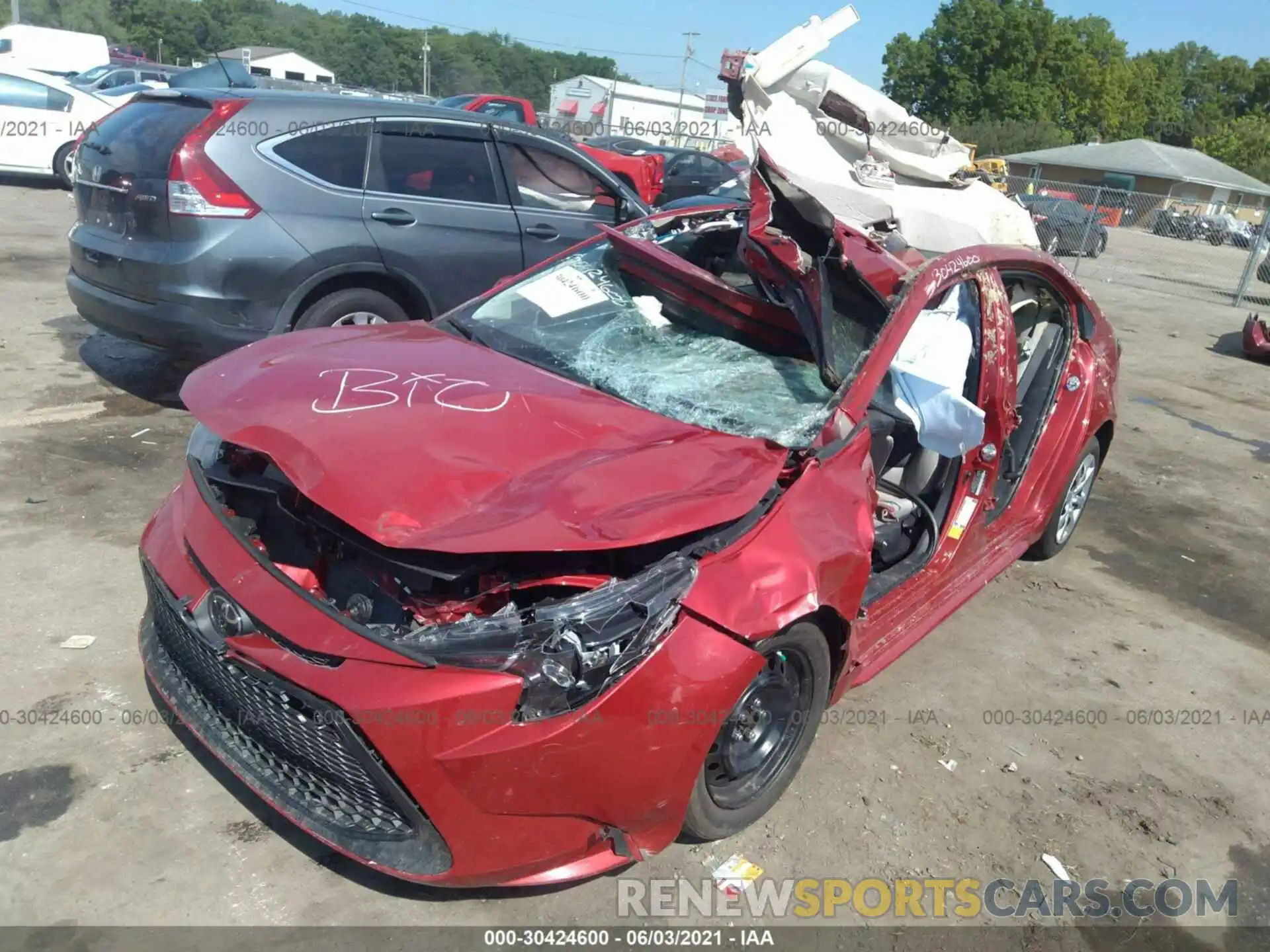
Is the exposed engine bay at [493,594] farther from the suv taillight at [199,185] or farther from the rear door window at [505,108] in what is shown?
the rear door window at [505,108]

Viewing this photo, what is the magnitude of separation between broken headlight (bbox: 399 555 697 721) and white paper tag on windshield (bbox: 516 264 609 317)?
1.62 meters

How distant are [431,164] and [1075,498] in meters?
4.14

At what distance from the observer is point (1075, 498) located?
499 centimetres

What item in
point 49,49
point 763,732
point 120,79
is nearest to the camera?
point 763,732

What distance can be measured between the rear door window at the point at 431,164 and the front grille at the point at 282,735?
3.59 meters

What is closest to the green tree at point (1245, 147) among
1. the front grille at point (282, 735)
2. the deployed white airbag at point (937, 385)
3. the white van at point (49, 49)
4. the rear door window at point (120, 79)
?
the rear door window at point (120, 79)

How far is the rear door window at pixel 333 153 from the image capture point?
5340 mm

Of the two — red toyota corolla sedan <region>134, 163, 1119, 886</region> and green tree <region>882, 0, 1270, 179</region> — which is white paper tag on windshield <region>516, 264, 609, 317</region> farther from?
green tree <region>882, 0, 1270, 179</region>

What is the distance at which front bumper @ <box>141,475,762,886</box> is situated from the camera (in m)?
2.16

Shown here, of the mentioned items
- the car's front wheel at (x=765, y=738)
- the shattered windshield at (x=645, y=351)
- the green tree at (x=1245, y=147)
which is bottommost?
the car's front wheel at (x=765, y=738)

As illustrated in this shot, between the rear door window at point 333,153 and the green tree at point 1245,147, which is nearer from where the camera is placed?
the rear door window at point 333,153

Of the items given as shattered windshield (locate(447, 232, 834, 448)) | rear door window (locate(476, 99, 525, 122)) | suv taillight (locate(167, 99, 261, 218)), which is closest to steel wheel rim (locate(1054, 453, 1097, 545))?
shattered windshield (locate(447, 232, 834, 448))

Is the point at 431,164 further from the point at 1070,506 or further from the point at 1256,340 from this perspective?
the point at 1256,340

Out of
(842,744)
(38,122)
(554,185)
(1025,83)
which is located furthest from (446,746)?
(1025,83)
